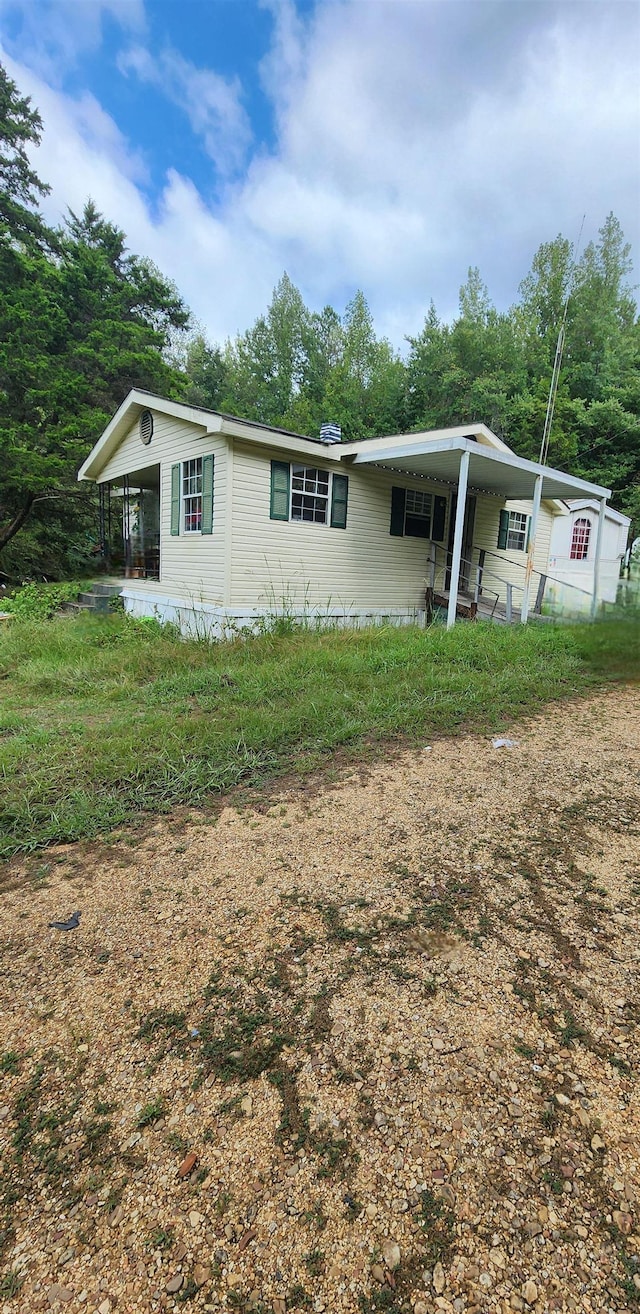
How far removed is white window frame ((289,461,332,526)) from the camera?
9.05 metres

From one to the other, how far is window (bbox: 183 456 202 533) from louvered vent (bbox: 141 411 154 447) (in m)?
1.77

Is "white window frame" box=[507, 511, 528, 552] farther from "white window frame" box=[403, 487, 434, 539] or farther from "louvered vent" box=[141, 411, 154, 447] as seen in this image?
"louvered vent" box=[141, 411, 154, 447]

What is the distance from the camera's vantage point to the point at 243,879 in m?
2.63

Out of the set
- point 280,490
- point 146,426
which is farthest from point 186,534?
point 146,426

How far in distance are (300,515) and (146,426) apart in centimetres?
393

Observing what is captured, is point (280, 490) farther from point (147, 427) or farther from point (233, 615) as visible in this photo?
point (147, 427)

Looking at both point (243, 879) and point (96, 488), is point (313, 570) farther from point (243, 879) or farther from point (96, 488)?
point (96, 488)

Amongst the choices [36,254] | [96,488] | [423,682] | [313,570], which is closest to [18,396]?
[96,488]

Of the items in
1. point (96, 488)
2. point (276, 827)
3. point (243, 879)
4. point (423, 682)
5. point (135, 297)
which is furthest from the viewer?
point (135, 297)

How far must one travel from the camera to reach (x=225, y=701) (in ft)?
17.2

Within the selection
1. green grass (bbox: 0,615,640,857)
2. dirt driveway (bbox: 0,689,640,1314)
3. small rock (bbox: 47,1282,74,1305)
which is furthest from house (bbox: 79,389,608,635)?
small rock (bbox: 47,1282,74,1305)

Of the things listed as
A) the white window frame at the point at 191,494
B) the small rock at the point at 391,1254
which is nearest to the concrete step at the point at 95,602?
the white window frame at the point at 191,494

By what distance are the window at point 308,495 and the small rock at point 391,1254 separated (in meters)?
8.32

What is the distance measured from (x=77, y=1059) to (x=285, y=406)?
37.8 metres
